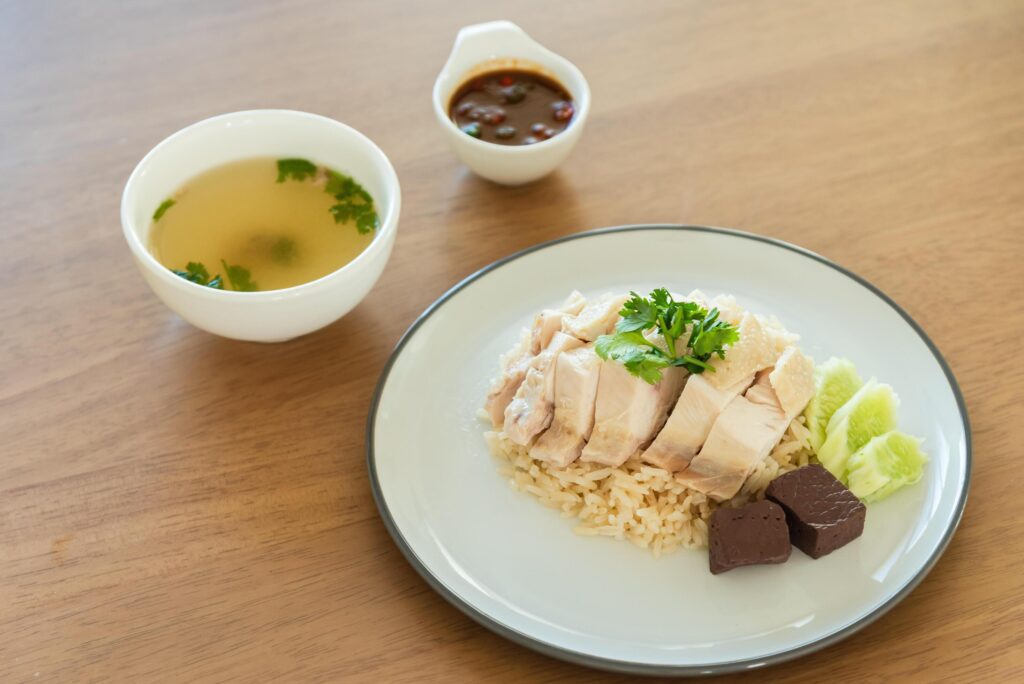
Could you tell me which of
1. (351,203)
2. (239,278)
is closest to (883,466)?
(351,203)

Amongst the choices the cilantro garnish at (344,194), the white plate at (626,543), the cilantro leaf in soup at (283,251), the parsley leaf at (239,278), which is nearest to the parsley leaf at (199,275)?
the parsley leaf at (239,278)

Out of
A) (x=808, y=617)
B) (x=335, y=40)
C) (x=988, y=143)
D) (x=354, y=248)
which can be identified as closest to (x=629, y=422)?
(x=808, y=617)

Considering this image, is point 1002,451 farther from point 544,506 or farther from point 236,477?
point 236,477

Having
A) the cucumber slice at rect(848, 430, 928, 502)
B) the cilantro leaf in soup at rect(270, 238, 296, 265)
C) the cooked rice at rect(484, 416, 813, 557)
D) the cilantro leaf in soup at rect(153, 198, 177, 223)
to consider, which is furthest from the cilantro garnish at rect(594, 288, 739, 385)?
the cilantro leaf in soup at rect(153, 198, 177, 223)

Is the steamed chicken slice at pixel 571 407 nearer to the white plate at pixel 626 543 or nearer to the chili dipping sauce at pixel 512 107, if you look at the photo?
the white plate at pixel 626 543

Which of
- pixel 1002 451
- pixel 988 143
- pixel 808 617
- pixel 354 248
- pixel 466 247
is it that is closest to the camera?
pixel 808 617

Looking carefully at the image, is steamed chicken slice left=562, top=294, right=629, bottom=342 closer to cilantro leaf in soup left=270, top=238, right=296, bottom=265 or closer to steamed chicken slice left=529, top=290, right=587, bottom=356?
steamed chicken slice left=529, top=290, right=587, bottom=356
